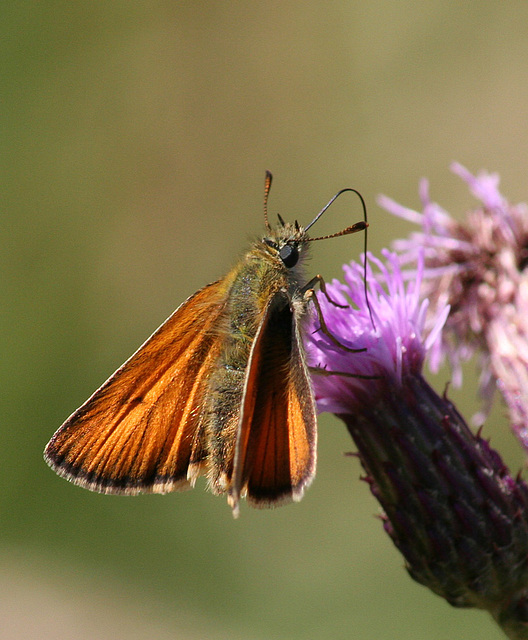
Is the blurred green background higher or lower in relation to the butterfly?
higher

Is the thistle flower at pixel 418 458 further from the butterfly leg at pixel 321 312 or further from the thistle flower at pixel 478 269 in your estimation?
the thistle flower at pixel 478 269

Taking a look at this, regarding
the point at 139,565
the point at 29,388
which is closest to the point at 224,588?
the point at 139,565

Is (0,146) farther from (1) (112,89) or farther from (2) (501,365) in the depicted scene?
(2) (501,365)

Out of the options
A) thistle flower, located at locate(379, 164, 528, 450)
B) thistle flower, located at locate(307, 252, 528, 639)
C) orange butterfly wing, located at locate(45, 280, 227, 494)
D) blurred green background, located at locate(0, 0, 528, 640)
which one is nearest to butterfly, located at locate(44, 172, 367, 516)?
orange butterfly wing, located at locate(45, 280, 227, 494)

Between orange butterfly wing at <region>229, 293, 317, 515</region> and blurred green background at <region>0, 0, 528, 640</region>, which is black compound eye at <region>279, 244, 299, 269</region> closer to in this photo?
orange butterfly wing at <region>229, 293, 317, 515</region>

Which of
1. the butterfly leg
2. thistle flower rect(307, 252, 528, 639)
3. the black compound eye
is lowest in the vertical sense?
thistle flower rect(307, 252, 528, 639)

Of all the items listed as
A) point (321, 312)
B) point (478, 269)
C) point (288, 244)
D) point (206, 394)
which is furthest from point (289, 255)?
point (478, 269)

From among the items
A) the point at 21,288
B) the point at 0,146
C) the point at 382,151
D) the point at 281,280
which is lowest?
the point at 281,280

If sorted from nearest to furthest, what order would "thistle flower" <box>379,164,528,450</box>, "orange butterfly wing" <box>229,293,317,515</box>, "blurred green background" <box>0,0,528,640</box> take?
"orange butterfly wing" <box>229,293,317,515</box> < "thistle flower" <box>379,164,528,450</box> < "blurred green background" <box>0,0,528,640</box>
